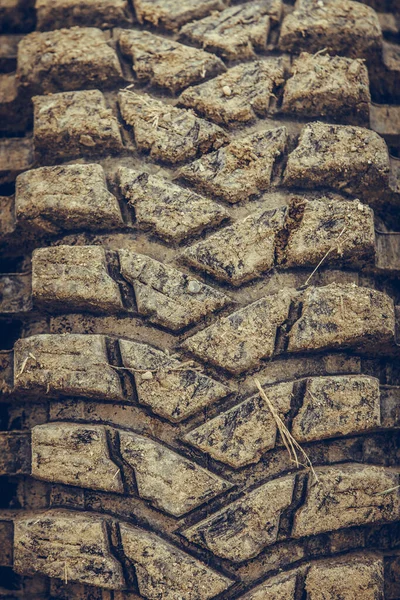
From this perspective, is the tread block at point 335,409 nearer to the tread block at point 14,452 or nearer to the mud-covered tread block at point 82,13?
the tread block at point 14,452

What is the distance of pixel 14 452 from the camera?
1.68 metres

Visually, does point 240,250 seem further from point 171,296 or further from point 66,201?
point 66,201

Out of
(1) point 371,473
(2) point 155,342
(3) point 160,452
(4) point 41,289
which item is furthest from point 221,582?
(4) point 41,289

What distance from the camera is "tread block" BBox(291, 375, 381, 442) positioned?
60.3 inches

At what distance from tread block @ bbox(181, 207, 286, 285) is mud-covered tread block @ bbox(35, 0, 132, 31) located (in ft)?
2.66

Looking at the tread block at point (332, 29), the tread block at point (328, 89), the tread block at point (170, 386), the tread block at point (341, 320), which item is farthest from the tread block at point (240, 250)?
the tread block at point (332, 29)

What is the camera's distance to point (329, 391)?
1548mm

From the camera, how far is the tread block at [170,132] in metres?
1.69

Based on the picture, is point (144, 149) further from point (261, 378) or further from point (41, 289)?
point (261, 378)

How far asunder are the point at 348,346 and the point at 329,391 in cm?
14

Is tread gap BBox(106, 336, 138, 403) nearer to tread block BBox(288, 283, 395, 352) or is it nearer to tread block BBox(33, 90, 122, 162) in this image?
tread block BBox(288, 283, 395, 352)

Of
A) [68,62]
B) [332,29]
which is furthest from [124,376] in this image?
[332,29]

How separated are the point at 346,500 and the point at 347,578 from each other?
0.63ft

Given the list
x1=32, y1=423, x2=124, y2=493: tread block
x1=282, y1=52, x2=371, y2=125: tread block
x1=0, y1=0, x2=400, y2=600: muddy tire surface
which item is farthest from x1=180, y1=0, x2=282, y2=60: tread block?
x1=32, y1=423, x2=124, y2=493: tread block
